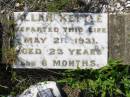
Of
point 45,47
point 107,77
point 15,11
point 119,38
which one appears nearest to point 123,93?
point 107,77

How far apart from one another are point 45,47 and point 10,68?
51cm

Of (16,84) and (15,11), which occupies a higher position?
(15,11)

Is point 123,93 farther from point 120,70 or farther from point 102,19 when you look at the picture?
point 102,19

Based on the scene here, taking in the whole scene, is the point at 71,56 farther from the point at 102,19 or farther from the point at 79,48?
the point at 102,19

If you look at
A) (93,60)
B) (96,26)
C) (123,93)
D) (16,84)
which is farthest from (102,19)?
(16,84)

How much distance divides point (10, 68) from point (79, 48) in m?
0.87

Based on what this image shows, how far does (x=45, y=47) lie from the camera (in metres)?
6.17

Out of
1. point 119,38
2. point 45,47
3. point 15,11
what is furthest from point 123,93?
point 15,11

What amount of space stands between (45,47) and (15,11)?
0.56 m

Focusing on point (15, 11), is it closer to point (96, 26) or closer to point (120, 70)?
point (96, 26)

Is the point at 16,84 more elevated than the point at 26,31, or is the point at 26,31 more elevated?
the point at 26,31

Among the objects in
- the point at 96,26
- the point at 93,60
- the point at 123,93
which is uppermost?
the point at 96,26

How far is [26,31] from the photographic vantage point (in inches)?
243

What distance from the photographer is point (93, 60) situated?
6148 mm
